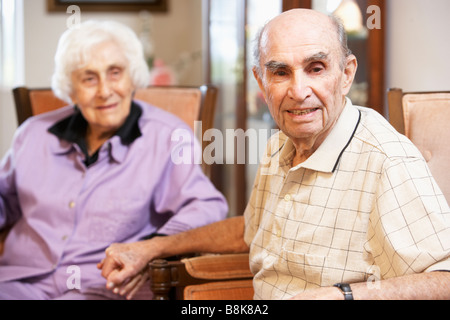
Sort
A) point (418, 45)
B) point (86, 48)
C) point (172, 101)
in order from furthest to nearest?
point (172, 101), point (86, 48), point (418, 45)

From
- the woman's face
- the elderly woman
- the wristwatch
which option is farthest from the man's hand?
the wristwatch

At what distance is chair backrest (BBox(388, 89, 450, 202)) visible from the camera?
1.09 m

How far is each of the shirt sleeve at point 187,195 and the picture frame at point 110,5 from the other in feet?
9.81

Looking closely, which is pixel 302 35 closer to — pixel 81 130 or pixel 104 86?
pixel 104 86

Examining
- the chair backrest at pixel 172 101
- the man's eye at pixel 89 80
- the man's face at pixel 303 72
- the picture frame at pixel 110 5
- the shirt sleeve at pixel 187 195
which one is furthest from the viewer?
the picture frame at pixel 110 5

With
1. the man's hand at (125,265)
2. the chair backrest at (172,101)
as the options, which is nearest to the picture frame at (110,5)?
the chair backrest at (172,101)

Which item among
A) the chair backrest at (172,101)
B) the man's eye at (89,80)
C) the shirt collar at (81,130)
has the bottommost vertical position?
the shirt collar at (81,130)

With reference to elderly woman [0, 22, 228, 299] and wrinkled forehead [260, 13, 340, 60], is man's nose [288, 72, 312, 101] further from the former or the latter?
elderly woman [0, 22, 228, 299]

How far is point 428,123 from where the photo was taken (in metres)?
1.16

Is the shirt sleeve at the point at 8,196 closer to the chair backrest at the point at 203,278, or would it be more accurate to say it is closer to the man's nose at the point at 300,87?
the chair backrest at the point at 203,278

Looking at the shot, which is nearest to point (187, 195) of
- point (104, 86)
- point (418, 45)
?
point (104, 86)

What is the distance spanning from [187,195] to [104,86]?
418 mm

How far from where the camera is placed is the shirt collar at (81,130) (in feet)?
5.53

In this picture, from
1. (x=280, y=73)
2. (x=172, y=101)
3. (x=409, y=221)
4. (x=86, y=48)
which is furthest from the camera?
(x=172, y=101)
